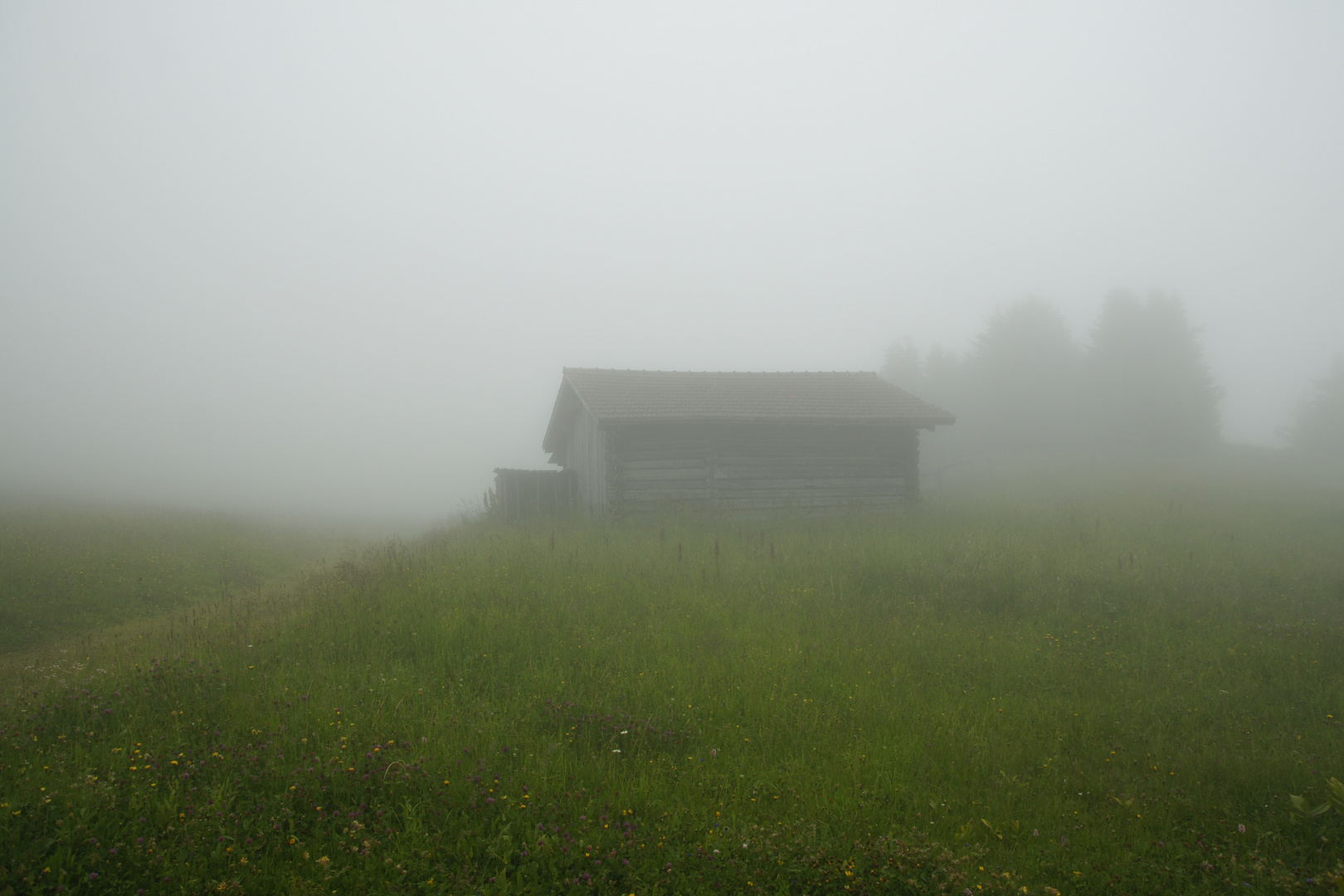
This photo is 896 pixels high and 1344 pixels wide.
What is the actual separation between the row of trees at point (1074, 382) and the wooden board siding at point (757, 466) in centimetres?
2264

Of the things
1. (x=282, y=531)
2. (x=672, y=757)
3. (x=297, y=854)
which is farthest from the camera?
(x=282, y=531)

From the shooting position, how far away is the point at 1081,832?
413cm

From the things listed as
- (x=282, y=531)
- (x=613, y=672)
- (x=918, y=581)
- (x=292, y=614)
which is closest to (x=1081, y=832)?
(x=613, y=672)

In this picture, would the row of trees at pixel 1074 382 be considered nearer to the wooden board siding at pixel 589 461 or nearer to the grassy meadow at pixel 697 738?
the wooden board siding at pixel 589 461

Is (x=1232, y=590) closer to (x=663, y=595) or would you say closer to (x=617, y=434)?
(x=663, y=595)

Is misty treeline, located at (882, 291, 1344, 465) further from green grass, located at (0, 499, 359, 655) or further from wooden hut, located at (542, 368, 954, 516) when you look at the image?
green grass, located at (0, 499, 359, 655)

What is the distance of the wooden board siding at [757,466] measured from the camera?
16656 millimetres

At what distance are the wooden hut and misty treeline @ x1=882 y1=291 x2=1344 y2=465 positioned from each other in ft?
59.7

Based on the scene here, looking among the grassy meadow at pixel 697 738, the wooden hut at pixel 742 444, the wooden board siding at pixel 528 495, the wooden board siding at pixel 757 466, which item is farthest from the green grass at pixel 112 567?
the wooden board siding at pixel 757 466

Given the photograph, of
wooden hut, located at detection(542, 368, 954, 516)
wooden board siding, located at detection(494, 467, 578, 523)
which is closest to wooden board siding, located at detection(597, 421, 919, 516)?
wooden hut, located at detection(542, 368, 954, 516)

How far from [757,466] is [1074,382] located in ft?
101

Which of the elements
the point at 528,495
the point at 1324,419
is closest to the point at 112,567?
the point at 528,495

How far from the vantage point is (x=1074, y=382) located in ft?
127

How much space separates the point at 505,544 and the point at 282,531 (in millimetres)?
14302
